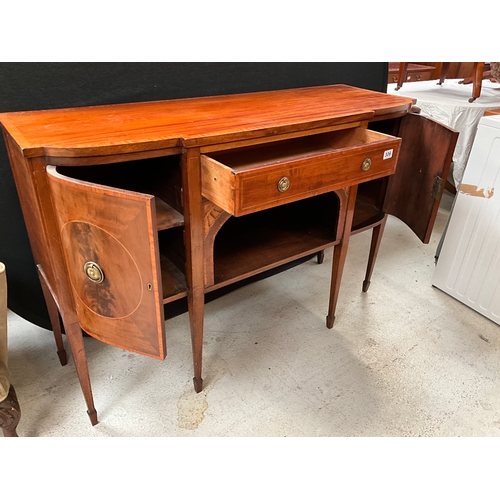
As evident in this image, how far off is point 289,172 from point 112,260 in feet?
1.47

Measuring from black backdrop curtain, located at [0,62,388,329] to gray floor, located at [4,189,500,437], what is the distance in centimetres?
32

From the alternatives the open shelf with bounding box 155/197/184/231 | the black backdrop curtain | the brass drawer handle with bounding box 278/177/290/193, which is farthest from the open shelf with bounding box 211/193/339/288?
the black backdrop curtain

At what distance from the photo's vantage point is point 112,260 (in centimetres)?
89

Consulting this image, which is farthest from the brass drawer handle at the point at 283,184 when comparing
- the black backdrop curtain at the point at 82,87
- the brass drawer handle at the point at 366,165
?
the black backdrop curtain at the point at 82,87

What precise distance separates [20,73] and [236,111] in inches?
23.3

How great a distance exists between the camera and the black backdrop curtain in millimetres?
1162

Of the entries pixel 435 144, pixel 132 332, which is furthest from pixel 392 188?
pixel 132 332

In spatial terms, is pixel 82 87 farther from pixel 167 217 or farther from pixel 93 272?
pixel 93 272

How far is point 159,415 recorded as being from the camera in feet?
4.29

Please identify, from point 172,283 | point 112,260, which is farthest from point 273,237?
point 112,260

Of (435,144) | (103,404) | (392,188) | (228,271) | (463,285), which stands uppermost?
(435,144)

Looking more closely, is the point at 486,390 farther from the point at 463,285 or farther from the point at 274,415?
the point at 274,415

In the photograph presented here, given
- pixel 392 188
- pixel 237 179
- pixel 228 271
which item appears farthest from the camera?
pixel 392 188

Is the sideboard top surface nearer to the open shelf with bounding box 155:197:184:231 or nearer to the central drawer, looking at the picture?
the central drawer
